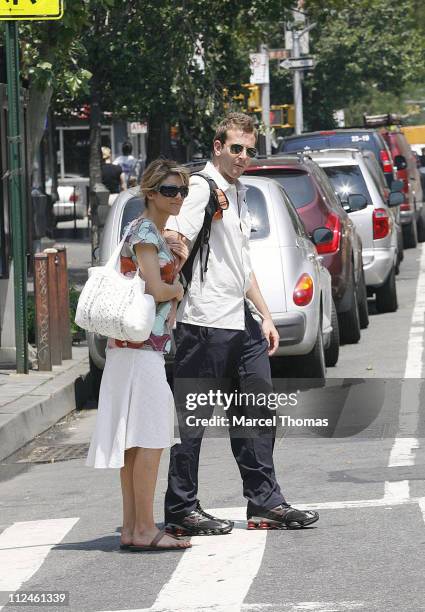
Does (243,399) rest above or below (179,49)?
below

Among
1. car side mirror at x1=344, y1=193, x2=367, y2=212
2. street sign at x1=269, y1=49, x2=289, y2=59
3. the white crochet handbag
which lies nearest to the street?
the white crochet handbag

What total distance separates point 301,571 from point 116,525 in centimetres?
143

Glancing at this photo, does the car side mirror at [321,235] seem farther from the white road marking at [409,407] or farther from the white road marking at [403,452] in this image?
the white road marking at [403,452]

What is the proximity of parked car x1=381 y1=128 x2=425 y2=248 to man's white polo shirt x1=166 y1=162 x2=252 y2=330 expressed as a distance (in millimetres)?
17521

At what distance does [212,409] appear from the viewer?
7.02 meters

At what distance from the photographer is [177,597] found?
588cm

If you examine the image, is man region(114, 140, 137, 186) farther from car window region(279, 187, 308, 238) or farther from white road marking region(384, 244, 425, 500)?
car window region(279, 187, 308, 238)

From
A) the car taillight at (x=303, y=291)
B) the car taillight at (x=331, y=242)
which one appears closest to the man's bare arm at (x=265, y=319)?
the car taillight at (x=303, y=291)

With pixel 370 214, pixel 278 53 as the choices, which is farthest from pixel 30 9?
pixel 278 53

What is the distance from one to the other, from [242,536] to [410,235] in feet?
64.6

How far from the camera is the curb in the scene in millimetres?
9781

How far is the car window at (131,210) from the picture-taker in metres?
11.4

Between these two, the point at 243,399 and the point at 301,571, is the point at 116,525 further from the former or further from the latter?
the point at 301,571

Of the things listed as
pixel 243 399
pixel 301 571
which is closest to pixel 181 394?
pixel 243 399
